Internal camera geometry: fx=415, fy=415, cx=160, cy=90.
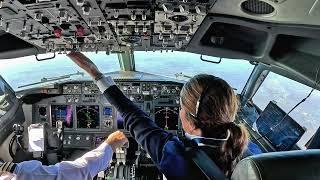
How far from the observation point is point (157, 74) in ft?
22.8

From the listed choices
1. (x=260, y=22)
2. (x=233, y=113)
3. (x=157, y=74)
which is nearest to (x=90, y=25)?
(x=260, y=22)

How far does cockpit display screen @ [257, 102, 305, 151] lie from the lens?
4062 millimetres

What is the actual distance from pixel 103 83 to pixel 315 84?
62.2 inches

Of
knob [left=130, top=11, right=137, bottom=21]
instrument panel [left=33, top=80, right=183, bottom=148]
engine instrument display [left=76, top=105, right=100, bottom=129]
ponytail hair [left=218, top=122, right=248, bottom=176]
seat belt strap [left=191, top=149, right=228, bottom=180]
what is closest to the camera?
seat belt strap [left=191, top=149, right=228, bottom=180]

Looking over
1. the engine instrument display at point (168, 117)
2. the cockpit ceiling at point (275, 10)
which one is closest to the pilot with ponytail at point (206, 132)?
the cockpit ceiling at point (275, 10)

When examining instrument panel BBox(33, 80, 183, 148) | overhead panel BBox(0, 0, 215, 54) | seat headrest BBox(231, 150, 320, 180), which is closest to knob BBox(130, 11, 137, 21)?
overhead panel BBox(0, 0, 215, 54)

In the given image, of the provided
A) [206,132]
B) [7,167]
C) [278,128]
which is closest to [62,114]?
[278,128]

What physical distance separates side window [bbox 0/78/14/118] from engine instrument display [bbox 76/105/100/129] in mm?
1015

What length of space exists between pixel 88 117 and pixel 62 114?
0.41 meters

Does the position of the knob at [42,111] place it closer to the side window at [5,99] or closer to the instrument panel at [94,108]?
the instrument panel at [94,108]

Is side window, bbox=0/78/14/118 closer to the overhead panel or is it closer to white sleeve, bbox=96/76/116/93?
the overhead panel

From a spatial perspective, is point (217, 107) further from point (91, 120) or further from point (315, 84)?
point (91, 120)

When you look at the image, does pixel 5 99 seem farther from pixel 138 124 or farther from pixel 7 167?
pixel 138 124

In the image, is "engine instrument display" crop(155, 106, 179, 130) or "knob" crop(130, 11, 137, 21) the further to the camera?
"engine instrument display" crop(155, 106, 179, 130)
